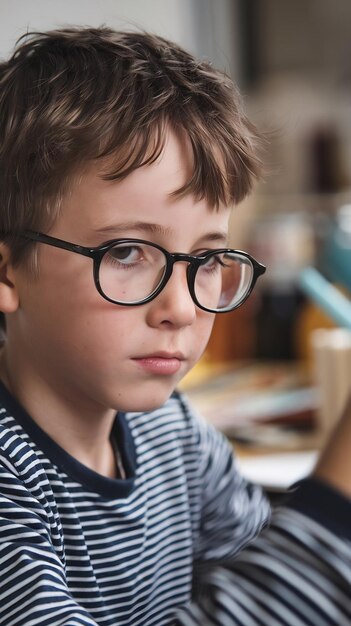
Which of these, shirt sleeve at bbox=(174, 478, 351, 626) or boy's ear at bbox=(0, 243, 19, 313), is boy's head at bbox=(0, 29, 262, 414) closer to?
boy's ear at bbox=(0, 243, 19, 313)

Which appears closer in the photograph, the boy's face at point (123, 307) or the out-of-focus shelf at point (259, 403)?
the boy's face at point (123, 307)

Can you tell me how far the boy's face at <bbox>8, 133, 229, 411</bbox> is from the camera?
74 centimetres

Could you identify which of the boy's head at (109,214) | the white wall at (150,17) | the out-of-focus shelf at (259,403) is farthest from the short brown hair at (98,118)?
the white wall at (150,17)

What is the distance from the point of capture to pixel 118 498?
861 millimetres

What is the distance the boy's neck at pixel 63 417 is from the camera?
0.83 metres

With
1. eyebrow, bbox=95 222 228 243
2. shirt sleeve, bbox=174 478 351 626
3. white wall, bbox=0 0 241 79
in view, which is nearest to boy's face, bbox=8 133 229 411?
eyebrow, bbox=95 222 228 243

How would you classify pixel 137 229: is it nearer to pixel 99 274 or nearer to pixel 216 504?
pixel 99 274

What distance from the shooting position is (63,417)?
2.75ft

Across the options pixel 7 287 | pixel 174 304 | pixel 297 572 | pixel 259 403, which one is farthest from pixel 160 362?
pixel 259 403

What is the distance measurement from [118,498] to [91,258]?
26cm

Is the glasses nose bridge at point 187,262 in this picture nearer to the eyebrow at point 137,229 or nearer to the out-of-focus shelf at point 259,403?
the eyebrow at point 137,229

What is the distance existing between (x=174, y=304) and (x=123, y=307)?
4cm

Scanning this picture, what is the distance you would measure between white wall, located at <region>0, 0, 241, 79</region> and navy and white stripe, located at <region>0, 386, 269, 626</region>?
133cm

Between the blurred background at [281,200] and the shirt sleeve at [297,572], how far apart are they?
532 mm
